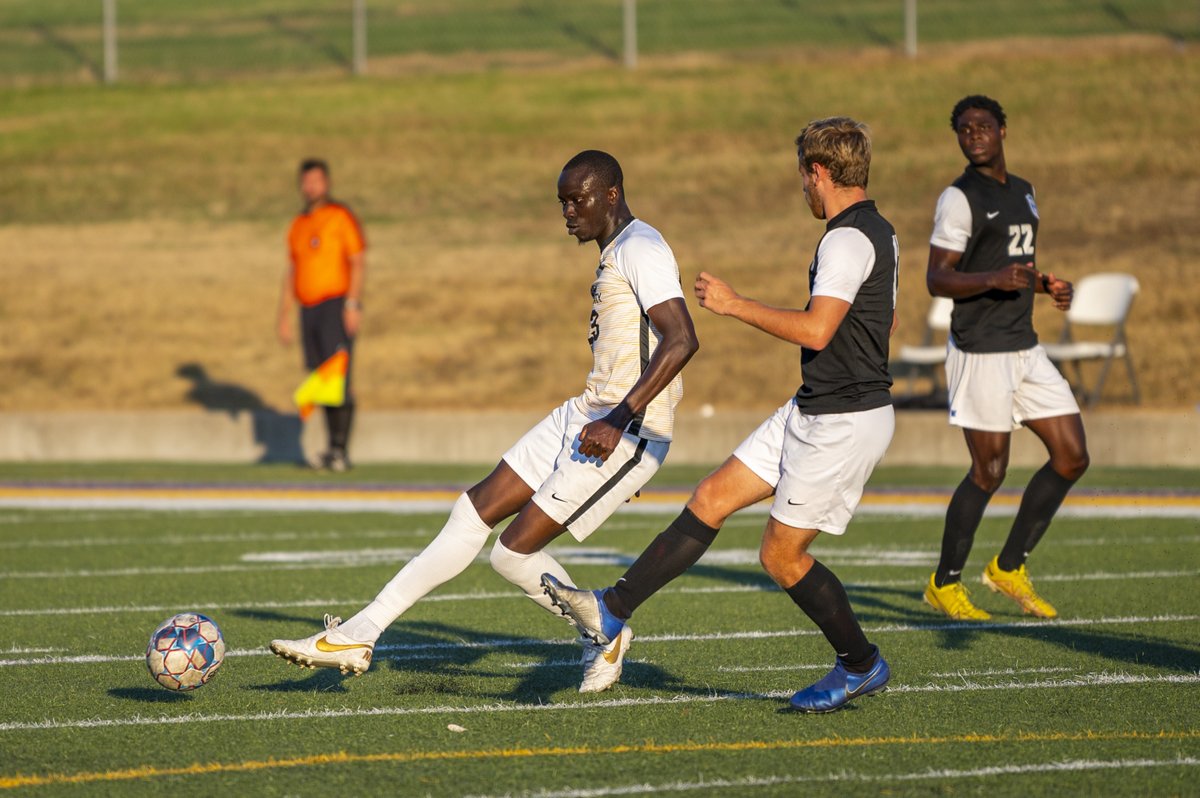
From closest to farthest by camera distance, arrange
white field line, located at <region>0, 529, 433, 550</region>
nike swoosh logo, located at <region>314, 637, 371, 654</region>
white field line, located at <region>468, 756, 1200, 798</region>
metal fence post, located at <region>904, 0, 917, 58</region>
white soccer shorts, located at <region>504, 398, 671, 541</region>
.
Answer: white field line, located at <region>468, 756, 1200, 798</region> → nike swoosh logo, located at <region>314, 637, 371, 654</region> → white soccer shorts, located at <region>504, 398, 671, 541</region> → white field line, located at <region>0, 529, 433, 550</region> → metal fence post, located at <region>904, 0, 917, 58</region>

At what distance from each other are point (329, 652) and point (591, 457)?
45.9 inches

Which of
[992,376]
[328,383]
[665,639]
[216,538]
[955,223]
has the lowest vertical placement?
[216,538]

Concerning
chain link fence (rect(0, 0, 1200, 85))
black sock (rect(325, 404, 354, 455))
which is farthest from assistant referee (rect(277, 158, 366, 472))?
chain link fence (rect(0, 0, 1200, 85))

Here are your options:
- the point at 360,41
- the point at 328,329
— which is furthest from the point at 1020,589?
the point at 360,41

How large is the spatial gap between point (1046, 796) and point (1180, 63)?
27.3 metres

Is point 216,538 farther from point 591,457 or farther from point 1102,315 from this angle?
point 1102,315

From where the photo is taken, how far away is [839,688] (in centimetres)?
621

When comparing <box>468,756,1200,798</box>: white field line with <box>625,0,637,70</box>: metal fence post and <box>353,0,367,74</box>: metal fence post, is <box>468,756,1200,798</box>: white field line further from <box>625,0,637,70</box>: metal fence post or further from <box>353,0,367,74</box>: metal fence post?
<box>353,0,367,74</box>: metal fence post

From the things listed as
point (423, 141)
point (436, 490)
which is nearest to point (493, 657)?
point (436, 490)

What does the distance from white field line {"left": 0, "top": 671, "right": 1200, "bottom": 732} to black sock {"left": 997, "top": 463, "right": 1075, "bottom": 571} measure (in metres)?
1.56

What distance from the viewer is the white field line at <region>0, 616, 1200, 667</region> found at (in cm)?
758

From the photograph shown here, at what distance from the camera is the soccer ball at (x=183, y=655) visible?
255 inches

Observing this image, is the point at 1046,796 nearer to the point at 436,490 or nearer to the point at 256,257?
the point at 436,490

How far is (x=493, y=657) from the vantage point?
25.0ft
